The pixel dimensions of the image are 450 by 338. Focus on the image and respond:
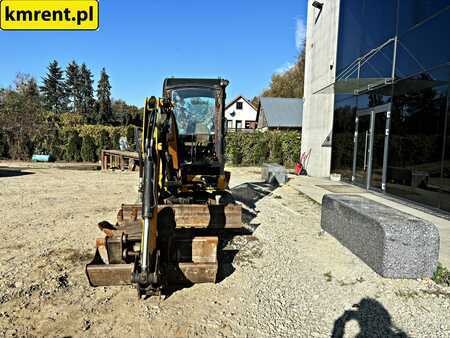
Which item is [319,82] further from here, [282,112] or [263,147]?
[282,112]

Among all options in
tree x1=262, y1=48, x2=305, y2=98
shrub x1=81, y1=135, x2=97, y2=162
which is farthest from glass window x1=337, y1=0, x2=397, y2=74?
tree x1=262, y1=48, x2=305, y2=98

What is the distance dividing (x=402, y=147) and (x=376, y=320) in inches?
279

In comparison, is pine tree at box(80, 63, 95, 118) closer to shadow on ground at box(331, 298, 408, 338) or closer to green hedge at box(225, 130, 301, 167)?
green hedge at box(225, 130, 301, 167)

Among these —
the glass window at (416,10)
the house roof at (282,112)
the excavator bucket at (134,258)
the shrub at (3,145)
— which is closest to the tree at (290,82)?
the house roof at (282,112)

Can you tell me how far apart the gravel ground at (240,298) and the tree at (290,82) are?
44.5 metres

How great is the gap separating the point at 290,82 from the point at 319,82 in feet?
117

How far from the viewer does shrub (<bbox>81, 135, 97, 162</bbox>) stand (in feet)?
72.3

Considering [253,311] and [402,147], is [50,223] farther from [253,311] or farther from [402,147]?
[402,147]

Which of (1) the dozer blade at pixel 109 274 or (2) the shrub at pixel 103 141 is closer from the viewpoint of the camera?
(1) the dozer blade at pixel 109 274

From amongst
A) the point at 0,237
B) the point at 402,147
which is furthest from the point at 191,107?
the point at 402,147

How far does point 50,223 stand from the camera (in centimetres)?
625

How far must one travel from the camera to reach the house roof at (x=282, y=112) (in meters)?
34.6

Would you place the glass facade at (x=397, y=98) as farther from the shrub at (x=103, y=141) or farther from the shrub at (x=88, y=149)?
the shrub at (x=88, y=149)

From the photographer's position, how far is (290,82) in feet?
164
